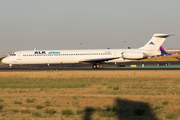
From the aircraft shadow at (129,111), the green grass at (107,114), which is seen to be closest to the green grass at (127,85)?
the aircraft shadow at (129,111)

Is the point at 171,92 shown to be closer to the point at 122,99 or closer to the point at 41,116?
the point at 122,99

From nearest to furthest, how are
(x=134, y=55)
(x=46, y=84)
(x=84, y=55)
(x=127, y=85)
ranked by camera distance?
(x=127, y=85) < (x=46, y=84) < (x=134, y=55) < (x=84, y=55)

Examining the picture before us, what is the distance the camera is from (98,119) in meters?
8.38

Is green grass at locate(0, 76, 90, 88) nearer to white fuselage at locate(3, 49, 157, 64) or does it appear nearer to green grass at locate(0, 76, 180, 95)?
green grass at locate(0, 76, 180, 95)

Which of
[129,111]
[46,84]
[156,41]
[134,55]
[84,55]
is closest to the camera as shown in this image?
[129,111]

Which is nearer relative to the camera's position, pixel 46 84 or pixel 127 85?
pixel 127 85

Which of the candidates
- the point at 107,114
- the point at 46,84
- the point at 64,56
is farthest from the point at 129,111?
the point at 64,56

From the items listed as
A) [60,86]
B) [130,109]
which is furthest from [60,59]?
[130,109]

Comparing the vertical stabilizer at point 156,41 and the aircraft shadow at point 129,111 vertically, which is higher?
the vertical stabilizer at point 156,41

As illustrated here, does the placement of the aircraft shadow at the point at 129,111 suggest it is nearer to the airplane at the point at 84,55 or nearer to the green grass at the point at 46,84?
the green grass at the point at 46,84

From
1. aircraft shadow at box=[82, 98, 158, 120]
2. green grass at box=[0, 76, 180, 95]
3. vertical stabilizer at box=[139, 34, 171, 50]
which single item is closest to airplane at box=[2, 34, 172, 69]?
vertical stabilizer at box=[139, 34, 171, 50]

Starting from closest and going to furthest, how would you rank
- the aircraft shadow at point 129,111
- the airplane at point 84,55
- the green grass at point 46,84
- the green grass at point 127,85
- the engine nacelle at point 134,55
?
the aircraft shadow at point 129,111, the green grass at point 127,85, the green grass at point 46,84, the engine nacelle at point 134,55, the airplane at point 84,55

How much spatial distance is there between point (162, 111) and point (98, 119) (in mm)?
3195

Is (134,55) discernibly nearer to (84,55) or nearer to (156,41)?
(156,41)
